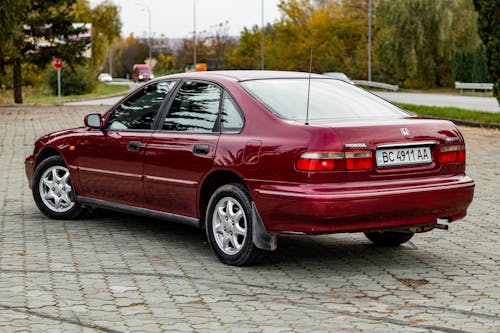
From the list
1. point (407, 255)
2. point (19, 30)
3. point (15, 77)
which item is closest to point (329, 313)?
point (407, 255)

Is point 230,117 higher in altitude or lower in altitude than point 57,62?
higher

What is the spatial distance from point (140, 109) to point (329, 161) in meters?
2.50

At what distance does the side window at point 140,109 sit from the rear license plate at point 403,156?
7.34 ft

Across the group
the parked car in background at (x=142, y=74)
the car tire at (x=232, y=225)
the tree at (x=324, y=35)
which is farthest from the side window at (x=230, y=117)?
the parked car in background at (x=142, y=74)

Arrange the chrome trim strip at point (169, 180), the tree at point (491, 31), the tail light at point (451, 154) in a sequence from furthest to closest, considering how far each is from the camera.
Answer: the tree at point (491, 31), the chrome trim strip at point (169, 180), the tail light at point (451, 154)

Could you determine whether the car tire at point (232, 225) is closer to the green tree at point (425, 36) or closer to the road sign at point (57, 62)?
the road sign at point (57, 62)

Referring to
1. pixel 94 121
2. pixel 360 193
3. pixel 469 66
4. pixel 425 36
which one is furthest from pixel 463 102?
pixel 360 193

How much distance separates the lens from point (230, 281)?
7.02 meters

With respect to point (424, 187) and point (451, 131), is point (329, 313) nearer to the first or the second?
point (424, 187)

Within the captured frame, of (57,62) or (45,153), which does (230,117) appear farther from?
(57,62)

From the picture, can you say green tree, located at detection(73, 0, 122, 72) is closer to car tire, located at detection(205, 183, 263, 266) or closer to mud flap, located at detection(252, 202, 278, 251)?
car tire, located at detection(205, 183, 263, 266)

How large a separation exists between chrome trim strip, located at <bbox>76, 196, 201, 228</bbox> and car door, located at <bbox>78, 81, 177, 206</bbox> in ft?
0.14

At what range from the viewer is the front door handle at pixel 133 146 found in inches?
336

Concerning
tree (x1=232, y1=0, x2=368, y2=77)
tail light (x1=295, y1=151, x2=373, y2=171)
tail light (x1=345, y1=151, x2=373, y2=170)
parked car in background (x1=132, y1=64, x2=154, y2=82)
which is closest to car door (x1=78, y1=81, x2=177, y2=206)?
tail light (x1=295, y1=151, x2=373, y2=171)
